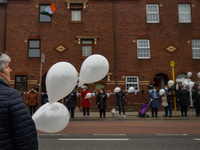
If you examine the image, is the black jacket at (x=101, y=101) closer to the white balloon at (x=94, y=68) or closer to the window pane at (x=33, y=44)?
the window pane at (x=33, y=44)

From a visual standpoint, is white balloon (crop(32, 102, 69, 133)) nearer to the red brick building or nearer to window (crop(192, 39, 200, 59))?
the red brick building

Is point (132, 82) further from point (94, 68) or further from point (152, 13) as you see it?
point (94, 68)

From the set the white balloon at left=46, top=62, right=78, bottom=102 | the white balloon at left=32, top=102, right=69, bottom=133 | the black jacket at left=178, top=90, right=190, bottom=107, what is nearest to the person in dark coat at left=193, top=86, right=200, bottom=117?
the black jacket at left=178, top=90, right=190, bottom=107

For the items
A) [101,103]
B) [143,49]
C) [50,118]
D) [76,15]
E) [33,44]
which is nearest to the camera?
[50,118]

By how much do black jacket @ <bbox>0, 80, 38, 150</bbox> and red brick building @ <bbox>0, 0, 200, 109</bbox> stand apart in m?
17.5

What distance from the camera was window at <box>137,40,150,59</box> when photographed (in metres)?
20.5

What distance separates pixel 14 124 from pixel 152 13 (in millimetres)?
20825

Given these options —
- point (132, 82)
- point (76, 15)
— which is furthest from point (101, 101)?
point (76, 15)

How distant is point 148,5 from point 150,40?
353cm

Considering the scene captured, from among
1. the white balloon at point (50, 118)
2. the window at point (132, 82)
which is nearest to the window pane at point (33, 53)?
the window at point (132, 82)

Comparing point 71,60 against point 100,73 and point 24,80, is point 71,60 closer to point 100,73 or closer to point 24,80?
point 24,80

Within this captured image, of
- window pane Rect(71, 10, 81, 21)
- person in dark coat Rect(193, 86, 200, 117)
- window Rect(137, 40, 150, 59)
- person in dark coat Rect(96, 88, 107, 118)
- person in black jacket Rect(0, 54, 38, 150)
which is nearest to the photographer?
person in black jacket Rect(0, 54, 38, 150)

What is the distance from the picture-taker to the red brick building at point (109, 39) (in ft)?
65.3

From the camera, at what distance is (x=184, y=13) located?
2133 centimetres
